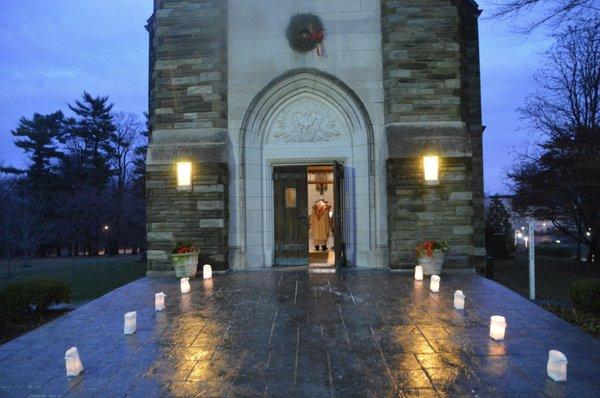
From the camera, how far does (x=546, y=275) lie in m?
14.7

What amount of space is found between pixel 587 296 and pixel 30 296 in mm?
9560

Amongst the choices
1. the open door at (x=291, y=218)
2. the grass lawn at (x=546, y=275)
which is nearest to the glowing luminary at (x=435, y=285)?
the open door at (x=291, y=218)

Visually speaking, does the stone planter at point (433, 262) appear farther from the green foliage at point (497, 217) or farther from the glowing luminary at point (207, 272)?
the green foliage at point (497, 217)

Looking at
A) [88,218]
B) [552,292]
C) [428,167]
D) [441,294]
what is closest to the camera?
[441,294]

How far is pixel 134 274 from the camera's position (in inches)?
722

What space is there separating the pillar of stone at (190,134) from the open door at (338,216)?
2247mm

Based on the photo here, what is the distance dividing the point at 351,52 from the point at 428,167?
9.59ft

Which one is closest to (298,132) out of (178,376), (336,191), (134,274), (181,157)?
(336,191)

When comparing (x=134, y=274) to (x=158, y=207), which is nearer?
(x=158, y=207)

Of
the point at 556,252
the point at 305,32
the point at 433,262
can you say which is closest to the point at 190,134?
the point at 305,32

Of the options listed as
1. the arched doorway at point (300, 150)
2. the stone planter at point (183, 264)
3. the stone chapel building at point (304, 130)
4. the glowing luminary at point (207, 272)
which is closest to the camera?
the stone planter at point (183, 264)

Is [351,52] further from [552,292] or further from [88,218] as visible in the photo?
[88,218]

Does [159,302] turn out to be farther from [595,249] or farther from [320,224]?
[595,249]

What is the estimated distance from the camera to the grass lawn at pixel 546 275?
11.8m
